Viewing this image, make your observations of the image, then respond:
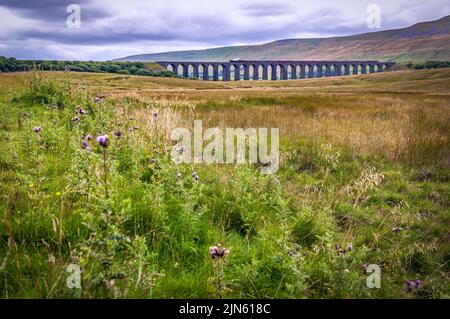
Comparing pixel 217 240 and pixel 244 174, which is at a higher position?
pixel 244 174

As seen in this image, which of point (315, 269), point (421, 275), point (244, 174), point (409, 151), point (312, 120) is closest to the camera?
point (315, 269)

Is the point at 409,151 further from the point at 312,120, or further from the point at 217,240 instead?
the point at 217,240

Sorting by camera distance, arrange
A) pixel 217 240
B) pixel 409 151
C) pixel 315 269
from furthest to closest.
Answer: pixel 409 151, pixel 217 240, pixel 315 269

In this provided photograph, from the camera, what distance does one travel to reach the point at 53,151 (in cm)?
600

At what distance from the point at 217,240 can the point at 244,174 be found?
4.16 feet

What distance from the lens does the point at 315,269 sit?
132 inches

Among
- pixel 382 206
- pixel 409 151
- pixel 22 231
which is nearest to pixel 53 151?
pixel 22 231
